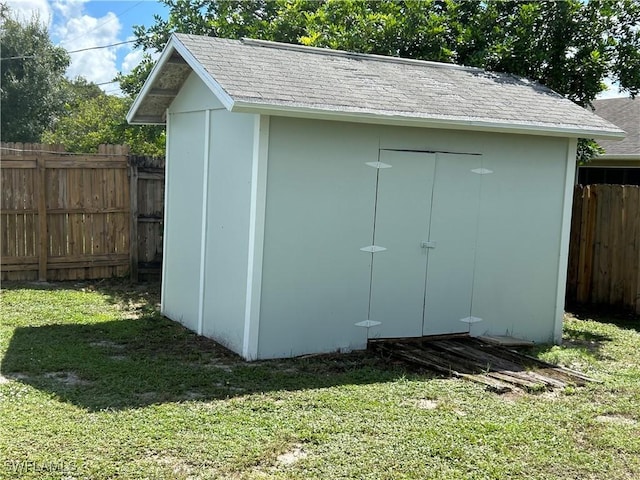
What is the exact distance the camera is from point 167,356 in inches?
263

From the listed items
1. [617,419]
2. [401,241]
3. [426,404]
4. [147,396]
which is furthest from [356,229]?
[617,419]

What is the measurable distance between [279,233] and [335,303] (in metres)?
0.96

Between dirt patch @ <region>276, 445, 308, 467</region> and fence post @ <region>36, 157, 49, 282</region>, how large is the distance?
7.07m

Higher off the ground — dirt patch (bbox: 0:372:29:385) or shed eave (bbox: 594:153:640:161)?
shed eave (bbox: 594:153:640:161)

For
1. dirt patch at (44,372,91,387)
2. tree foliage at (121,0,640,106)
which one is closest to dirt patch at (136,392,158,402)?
dirt patch at (44,372,91,387)

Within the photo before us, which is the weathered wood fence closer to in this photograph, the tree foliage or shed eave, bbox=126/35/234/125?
shed eave, bbox=126/35/234/125

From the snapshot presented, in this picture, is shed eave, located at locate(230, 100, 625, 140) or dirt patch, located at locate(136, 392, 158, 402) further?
shed eave, located at locate(230, 100, 625, 140)

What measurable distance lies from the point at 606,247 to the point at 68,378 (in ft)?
25.0

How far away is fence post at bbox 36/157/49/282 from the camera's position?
10141 mm

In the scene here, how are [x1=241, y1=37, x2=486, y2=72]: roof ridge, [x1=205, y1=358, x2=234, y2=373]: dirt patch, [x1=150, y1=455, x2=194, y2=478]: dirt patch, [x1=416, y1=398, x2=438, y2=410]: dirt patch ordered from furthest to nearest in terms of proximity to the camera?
[x1=241, y1=37, x2=486, y2=72]: roof ridge, [x1=205, y1=358, x2=234, y2=373]: dirt patch, [x1=416, y1=398, x2=438, y2=410]: dirt patch, [x1=150, y1=455, x2=194, y2=478]: dirt patch

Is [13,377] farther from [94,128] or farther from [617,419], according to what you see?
[94,128]

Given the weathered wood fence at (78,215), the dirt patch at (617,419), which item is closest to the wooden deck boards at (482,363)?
the dirt patch at (617,419)

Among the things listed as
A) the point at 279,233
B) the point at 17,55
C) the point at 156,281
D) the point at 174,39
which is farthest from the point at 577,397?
the point at 17,55

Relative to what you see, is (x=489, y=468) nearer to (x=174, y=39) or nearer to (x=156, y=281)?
(x=174, y=39)
